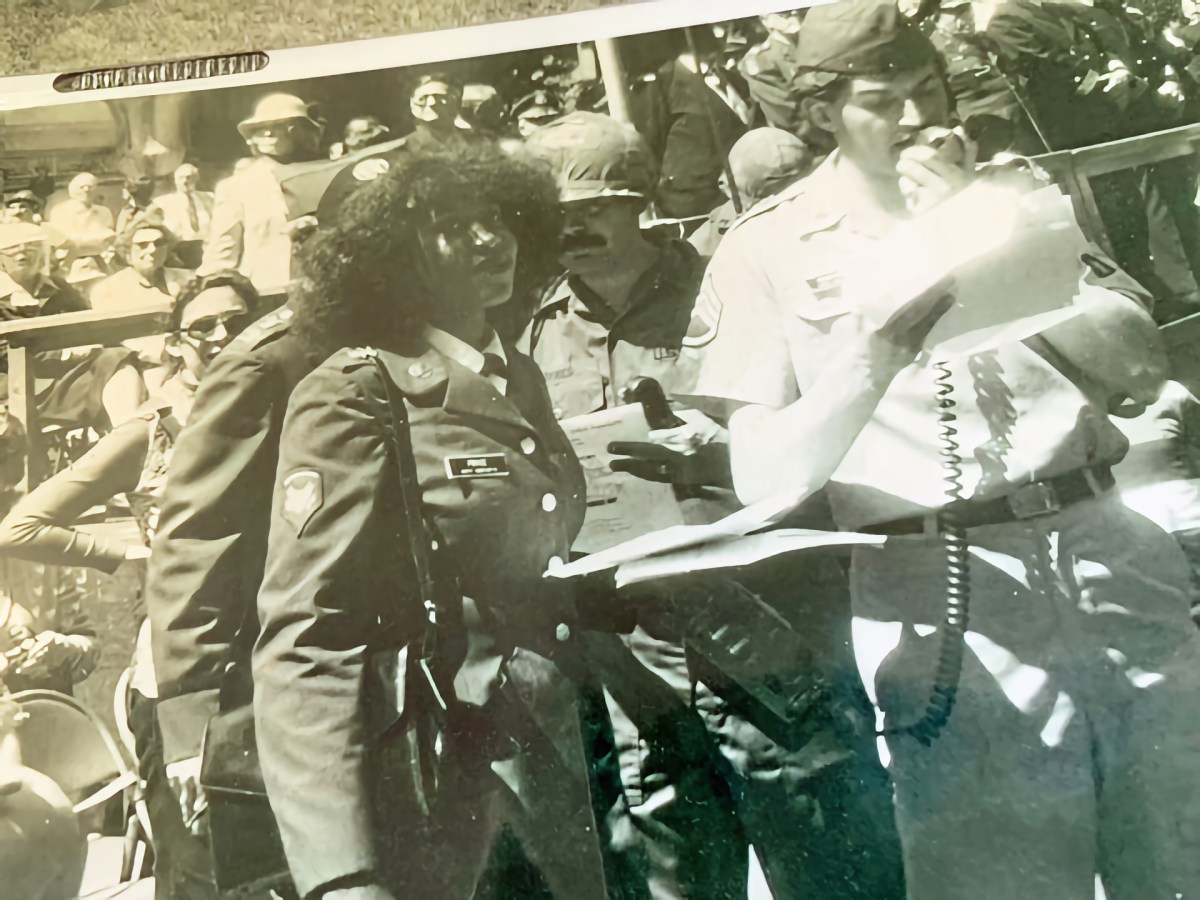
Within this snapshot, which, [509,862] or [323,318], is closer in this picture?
[509,862]

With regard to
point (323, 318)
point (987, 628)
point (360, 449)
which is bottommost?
point (987, 628)

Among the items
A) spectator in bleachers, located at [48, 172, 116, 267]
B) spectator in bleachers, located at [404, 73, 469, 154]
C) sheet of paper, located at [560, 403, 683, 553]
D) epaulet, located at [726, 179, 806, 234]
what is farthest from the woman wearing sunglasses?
epaulet, located at [726, 179, 806, 234]

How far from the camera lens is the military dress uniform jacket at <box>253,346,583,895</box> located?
→ 666 mm

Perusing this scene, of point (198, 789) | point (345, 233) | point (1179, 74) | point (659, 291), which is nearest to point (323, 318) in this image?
point (345, 233)

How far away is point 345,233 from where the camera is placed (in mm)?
776

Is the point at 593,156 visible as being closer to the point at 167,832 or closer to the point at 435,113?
the point at 435,113

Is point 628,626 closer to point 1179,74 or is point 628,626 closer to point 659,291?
point 659,291

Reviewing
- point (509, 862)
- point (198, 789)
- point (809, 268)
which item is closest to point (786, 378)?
point (809, 268)

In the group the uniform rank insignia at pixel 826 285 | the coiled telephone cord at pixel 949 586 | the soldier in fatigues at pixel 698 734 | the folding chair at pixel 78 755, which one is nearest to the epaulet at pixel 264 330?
the soldier in fatigues at pixel 698 734

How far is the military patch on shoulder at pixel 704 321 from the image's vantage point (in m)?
0.74

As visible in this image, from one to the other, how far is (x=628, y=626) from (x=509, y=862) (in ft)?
0.66

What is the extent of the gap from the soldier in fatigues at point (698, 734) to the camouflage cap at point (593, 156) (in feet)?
0.32

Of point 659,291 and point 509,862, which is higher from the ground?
point 659,291

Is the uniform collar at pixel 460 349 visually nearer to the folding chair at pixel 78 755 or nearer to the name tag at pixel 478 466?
the name tag at pixel 478 466
